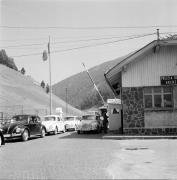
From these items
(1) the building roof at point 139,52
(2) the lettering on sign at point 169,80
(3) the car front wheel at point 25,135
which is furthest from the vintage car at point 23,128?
(2) the lettering on sign at point 169,80

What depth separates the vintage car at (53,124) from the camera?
992 inches

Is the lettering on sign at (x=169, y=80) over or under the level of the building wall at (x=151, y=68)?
under

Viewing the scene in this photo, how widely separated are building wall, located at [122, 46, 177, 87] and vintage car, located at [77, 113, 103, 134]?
6094mm

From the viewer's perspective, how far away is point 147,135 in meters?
19.1

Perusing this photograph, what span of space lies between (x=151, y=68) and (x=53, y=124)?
9.88 m

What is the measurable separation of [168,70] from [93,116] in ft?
28.0

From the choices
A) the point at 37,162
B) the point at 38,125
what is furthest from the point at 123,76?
the point at 37,162

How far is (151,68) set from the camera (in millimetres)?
19859

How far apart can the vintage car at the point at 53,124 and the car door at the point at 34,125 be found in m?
2.35

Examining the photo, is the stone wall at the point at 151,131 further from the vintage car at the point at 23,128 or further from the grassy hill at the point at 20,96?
the grassy hill at the point at 20,96

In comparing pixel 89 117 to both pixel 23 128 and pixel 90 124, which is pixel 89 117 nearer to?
pixel 90 124

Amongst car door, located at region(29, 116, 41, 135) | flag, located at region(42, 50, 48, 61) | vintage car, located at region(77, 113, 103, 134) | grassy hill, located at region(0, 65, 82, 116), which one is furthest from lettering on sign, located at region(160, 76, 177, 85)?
grassy hill, located at region(0, 65, 82, 116)

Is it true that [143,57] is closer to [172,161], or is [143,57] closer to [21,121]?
[21,121]

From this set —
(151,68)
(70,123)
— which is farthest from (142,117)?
(70,123)
